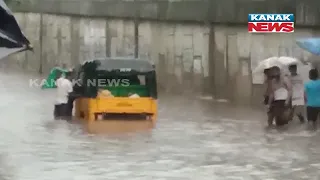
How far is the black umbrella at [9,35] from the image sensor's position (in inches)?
329

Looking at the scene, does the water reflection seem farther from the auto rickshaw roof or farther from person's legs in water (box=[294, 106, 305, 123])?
person's legs in water (box=[294, 106, 305, 123])

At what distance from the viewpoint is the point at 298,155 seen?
14430 mm

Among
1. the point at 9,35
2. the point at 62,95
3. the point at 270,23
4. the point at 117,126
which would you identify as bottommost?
the point at 117,126

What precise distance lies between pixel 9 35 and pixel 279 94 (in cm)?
1095

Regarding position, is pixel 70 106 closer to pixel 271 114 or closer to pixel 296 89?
pixel 271 114

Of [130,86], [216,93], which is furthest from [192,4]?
[130,86]

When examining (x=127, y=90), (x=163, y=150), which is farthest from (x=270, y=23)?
(x=163, y=150)

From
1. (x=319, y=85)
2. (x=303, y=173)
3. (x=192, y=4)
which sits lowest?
(x=303, y=173)

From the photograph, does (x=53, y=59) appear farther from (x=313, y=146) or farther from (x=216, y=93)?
(x=313, y=146)

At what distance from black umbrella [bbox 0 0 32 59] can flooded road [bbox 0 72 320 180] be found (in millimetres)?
3364

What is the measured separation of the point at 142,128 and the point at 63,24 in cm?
2470

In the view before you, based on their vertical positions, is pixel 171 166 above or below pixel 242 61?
below

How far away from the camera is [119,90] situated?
20.8m

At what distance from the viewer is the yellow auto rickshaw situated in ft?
66.3
